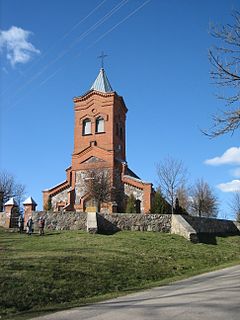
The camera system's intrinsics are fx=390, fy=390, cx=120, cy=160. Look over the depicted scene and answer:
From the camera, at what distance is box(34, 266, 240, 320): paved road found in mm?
7102

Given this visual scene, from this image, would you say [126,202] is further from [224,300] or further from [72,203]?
[224,300]

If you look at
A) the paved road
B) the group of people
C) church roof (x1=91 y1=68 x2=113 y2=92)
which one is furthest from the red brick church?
the paved road

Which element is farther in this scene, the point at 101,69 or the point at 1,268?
the point at 101,69

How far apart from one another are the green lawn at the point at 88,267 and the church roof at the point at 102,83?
24.5 m

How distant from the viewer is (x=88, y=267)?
13.4m

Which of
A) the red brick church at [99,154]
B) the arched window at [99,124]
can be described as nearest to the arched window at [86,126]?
the red brick church at [99,154]

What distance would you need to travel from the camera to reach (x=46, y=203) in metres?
40.9

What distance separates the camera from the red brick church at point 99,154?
38.7 meters

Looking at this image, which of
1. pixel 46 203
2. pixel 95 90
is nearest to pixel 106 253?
pixel 46 203

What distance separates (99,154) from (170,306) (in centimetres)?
3324

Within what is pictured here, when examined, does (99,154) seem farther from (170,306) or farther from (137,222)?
(170,306)

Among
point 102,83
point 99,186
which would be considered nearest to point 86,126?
point 102,83

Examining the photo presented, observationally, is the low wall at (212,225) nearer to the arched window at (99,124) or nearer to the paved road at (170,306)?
the arched window at (99,124)

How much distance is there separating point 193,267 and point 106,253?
3853 mm
